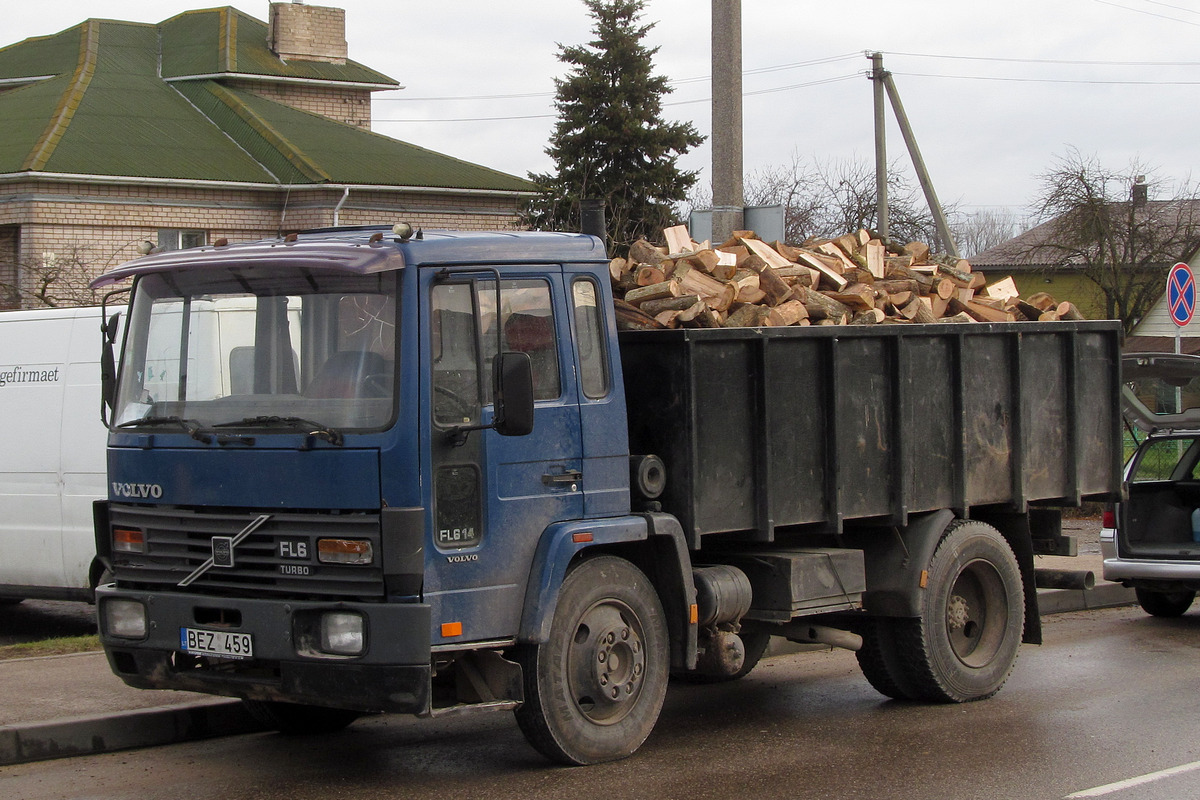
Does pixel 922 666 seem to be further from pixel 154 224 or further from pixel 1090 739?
pixel 154 224

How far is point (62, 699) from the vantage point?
7.67m

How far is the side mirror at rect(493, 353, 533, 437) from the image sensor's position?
19.5 feet

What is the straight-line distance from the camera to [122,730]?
7211 millimetres

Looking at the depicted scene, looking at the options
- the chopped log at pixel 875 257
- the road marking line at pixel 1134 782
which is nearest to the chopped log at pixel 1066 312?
the chopped log at pixel 875 257

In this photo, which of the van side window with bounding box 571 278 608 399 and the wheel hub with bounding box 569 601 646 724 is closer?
the wheel hub with bounding box 569 601 646 724

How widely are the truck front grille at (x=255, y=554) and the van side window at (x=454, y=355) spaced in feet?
1.96

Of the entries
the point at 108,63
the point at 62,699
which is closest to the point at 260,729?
the point at 62,699

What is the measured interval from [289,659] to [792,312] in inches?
133

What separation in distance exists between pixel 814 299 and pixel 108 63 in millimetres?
27394

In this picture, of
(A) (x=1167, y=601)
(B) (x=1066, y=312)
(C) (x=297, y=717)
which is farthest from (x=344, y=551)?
(A) (x=1167, y=601)

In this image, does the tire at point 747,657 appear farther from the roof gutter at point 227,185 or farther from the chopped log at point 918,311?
the roof gutter at point 227,185

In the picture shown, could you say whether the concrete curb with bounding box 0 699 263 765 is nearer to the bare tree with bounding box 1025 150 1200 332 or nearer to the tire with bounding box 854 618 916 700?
the tire with bounding box 854 618 916 700

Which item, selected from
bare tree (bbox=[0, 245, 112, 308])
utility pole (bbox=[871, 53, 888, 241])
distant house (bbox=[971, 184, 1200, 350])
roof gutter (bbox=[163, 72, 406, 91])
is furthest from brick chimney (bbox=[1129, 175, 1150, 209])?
bare tree (bbox=[0, 245, 112, 308])

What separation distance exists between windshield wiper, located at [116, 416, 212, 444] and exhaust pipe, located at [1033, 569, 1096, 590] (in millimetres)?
5603
